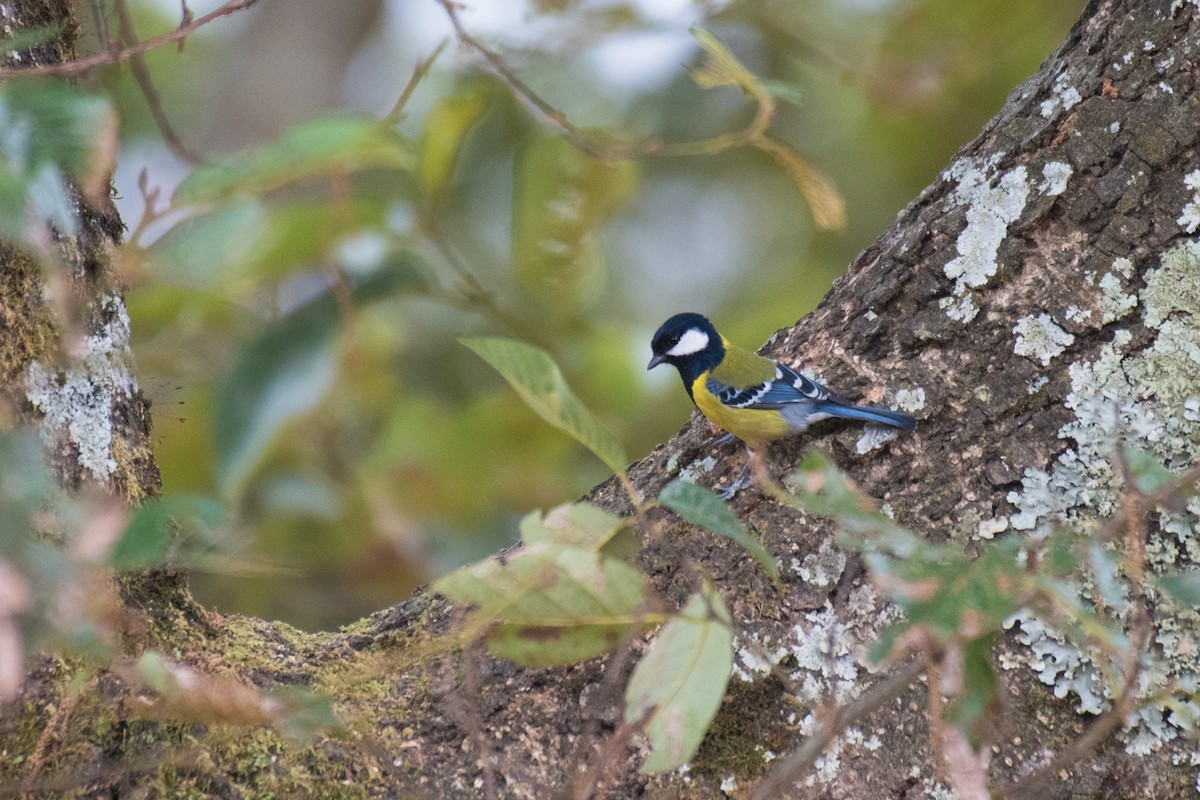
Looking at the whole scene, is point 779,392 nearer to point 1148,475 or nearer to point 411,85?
point 411,85

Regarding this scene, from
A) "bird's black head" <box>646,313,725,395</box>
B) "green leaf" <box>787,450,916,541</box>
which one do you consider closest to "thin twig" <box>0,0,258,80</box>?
"green leaf" <box>787,450,916,541</box>

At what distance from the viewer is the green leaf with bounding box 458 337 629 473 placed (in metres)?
1.03

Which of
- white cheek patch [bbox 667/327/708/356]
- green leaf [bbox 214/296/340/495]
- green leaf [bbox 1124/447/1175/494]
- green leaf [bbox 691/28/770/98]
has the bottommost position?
white cheek patch [bbox 667/327/708/356]

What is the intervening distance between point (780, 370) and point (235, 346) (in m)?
→ 1.52

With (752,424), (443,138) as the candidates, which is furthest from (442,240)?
(752,424)

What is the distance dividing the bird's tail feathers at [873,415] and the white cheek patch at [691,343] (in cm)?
128

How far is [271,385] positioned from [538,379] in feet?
4.61

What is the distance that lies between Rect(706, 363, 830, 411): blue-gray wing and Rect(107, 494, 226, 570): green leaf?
1.25m

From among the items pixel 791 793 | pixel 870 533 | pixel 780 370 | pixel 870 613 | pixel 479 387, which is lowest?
pixel 479 387

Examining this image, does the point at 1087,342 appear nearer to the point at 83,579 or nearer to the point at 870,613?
the point at 870,613

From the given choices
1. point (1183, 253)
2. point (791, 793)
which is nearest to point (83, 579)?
point (791, 793)

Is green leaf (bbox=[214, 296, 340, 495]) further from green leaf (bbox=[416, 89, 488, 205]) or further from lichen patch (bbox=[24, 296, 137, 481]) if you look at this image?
lichen patch (bbox=[24, 296, 137, 481])

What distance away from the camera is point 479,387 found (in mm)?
4207

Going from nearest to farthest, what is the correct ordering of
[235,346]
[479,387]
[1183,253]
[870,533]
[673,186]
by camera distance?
[870,533] → [1183,253] → [235,346] → [479,387] → [673,186]
